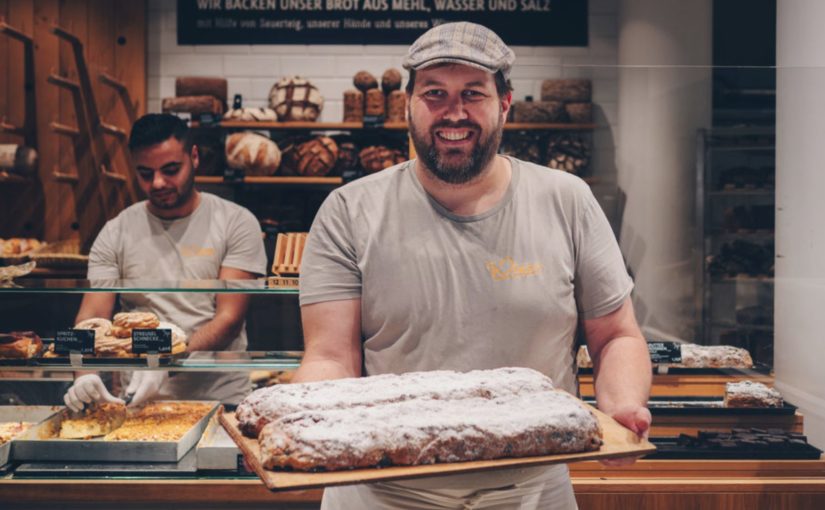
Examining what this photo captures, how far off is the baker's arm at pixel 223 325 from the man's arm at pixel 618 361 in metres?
1.23

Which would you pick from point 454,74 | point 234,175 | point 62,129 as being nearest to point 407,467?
point 454,74

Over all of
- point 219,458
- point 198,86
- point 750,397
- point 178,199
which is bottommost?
point 219,458

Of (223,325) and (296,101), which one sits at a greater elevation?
(296,101)

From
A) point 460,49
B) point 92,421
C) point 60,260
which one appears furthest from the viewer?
point 60,260

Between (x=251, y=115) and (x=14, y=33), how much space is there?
1.37 metres

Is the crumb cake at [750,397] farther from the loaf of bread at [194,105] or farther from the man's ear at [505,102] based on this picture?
the loaf of bread at [194,105]

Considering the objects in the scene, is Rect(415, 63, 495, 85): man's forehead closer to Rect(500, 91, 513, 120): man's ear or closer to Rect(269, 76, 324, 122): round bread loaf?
Rect(500, 91, 513, 120): man's ear

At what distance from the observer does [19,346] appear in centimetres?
236

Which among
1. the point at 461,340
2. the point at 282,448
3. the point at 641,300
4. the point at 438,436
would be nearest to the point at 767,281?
the point at 641,300

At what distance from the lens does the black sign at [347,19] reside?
16.6ft

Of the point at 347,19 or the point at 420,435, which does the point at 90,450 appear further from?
the point at 347,19

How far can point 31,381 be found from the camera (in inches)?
105

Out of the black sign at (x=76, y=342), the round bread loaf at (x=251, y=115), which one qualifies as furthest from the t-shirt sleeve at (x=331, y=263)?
the round bread loaf at (x=251, y=115)

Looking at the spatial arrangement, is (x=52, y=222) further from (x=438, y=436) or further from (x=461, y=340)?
(x=438, y=436)
